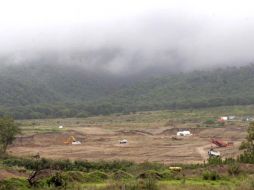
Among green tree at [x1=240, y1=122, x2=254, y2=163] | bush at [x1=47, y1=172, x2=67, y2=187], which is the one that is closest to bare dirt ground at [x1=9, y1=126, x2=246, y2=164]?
green tree at [x1=240, y1=122, x2=254, y2=163]

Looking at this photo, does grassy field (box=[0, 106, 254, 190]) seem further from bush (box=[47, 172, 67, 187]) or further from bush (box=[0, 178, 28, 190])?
bush (box=[47, 172, 67, 187])

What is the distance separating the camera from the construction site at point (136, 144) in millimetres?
70312

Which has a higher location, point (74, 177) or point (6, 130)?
point (6, 130)

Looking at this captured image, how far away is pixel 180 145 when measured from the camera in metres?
83.6

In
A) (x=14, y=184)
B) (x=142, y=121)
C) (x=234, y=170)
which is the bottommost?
(x=14, y=184)

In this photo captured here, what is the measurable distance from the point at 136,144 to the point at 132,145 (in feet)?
7.50

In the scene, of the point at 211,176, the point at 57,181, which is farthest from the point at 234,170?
the point at 57,181

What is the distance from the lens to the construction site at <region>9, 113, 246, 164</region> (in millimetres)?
70312

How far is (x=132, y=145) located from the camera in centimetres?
8762

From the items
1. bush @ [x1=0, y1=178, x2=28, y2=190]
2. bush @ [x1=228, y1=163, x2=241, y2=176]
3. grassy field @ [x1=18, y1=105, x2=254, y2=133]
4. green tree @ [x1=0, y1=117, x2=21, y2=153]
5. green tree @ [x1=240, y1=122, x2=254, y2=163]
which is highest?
grassy field @ [x1=18, y1=105, x2=254, y2=133]

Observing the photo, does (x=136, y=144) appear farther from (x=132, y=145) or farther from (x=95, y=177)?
(x=95, y=177)

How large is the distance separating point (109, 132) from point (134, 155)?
41.4 meters

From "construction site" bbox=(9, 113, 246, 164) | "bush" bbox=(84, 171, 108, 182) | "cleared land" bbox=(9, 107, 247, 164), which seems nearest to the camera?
"bush" bbox=(84, 171, 108, 182)

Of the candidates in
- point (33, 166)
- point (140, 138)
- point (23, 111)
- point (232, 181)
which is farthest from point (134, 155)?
point (23, 111)
